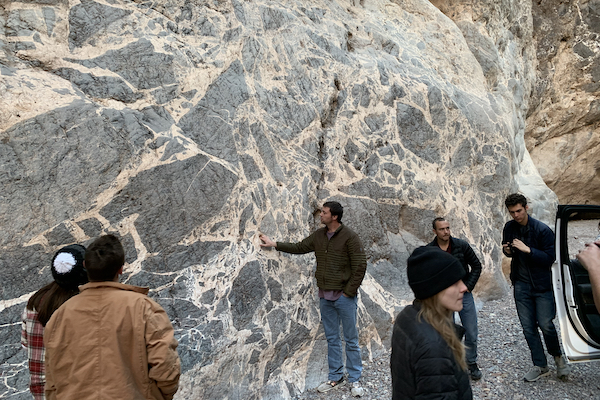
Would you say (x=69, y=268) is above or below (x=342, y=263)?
above

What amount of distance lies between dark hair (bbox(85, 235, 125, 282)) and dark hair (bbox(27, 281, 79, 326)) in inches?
15.1

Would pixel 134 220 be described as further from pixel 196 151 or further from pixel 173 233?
pixel 196 151

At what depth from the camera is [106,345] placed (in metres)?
2.10

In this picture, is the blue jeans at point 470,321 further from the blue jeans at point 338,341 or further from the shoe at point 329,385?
the shoe at point 329,385

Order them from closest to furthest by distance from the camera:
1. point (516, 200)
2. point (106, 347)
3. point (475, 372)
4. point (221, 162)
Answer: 1. point (106, 347)
2. point (516, 200)
3. point (475, 372)
4. point (221, 162)

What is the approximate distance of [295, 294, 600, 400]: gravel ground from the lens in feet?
13.9

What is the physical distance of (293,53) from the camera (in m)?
6.14

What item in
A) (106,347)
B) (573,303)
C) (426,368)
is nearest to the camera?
(426,368)

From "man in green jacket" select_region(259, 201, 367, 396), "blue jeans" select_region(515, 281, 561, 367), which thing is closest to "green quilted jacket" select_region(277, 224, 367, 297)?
"man in green jacket" select_region(259, 201, 367, 396)

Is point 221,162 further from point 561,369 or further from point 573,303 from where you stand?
point 561,369

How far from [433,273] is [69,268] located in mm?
1885

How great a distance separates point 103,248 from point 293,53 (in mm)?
4650

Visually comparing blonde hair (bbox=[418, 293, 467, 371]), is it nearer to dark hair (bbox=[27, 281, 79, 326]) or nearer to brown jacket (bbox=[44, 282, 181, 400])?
brown jacket (bbox=[44, 282, 181, 400])

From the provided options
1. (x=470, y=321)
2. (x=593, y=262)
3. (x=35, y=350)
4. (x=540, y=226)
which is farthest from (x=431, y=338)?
(x=540, y=226)
